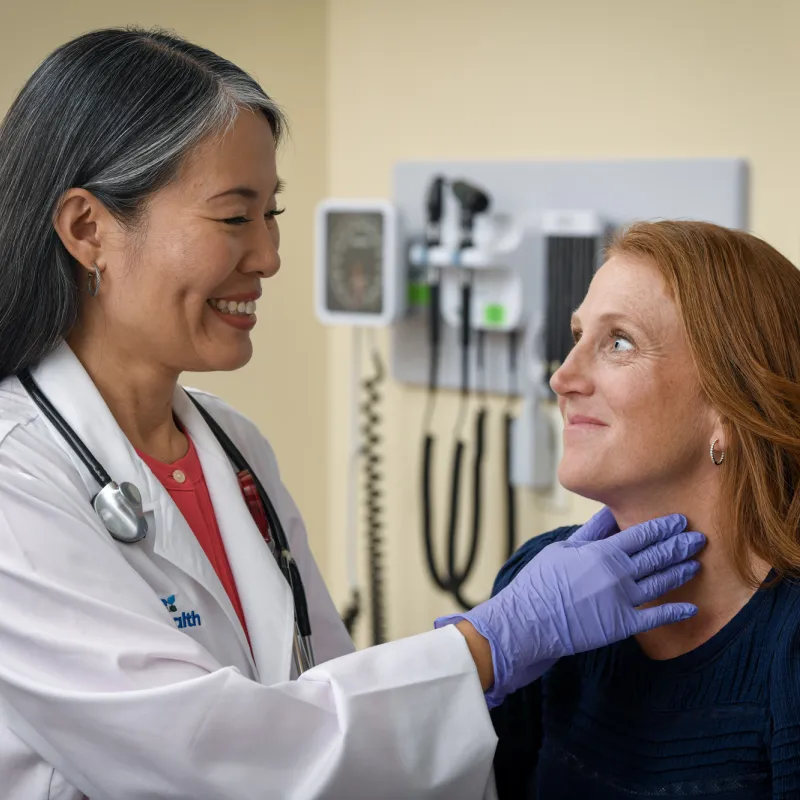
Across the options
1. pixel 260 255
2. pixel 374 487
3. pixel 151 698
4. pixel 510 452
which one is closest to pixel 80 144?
pixel 260 255

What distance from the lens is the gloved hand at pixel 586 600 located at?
4.04 ft

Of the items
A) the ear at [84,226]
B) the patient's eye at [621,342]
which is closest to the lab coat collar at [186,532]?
the ear at [84,226]

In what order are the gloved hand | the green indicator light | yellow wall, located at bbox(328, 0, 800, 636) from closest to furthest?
the gloved hand, yellow wall, located at bbox(328, 0, 800, 636), the green indicator light

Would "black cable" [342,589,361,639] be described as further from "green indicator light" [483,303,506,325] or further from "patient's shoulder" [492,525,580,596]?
"patient's shoulder" [492,525,580,596]

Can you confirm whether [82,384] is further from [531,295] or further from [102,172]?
[531,295]

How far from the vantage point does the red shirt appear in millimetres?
1414

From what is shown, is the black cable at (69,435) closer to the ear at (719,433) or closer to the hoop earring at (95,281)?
the hoop earring at (95,281)

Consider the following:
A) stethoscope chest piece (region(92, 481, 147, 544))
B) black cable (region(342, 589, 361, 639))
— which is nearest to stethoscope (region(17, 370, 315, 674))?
stethoscope chest piece (region(92, 481, 147, 544))

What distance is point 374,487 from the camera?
279 cm

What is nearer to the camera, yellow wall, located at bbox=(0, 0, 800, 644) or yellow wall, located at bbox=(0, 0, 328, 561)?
yellow wall, located at bbox=(0, 0, 800, 644)

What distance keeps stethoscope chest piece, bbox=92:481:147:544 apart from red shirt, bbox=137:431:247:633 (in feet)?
0.50

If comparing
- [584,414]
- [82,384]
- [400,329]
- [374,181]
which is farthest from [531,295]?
[82,384]

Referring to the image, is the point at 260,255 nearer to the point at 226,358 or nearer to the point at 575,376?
the point at 226,358

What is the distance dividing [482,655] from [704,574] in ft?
0.94
